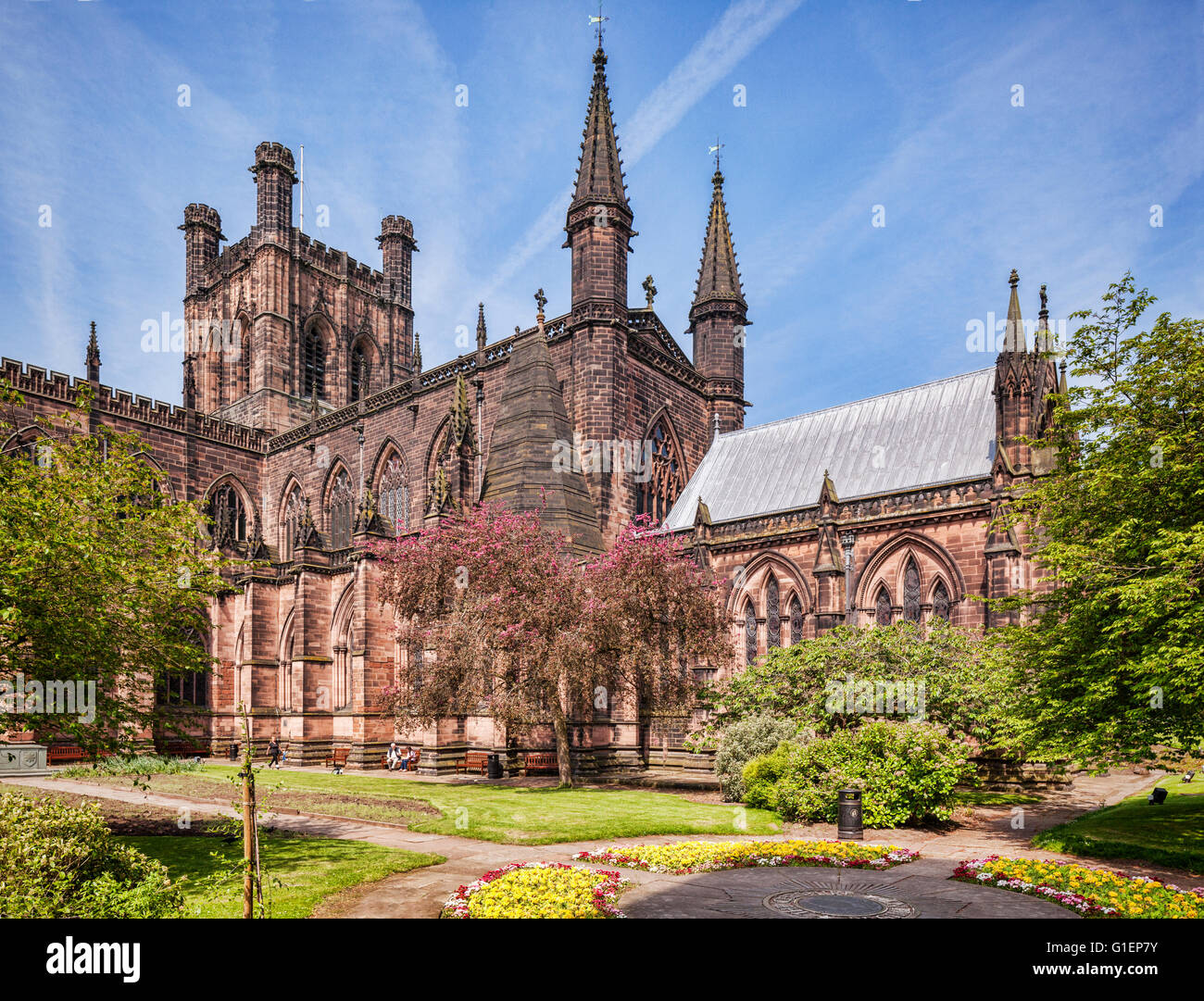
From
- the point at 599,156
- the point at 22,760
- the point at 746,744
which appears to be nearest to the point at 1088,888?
the point at 746,744

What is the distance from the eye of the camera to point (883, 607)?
87.5ft

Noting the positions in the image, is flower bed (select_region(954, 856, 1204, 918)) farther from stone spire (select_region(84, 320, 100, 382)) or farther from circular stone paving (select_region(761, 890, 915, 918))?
stone spire (select_region(84, 320, 100, 382))

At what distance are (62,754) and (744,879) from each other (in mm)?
28791

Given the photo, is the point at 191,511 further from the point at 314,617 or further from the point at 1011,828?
the point at 314,617

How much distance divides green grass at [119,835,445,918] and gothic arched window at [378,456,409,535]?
25.0 m

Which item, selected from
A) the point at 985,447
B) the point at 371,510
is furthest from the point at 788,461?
the point at 371,510

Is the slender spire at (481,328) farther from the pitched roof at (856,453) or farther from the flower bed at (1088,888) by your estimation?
the flower bed at (1088,888)

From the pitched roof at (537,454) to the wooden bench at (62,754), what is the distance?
17.4 m

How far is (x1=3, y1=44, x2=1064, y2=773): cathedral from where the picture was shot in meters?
25.9

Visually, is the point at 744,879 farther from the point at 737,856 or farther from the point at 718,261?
the point at 718,261

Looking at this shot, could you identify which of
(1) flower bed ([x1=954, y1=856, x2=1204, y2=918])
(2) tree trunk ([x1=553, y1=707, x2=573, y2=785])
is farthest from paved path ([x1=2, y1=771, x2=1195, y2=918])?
(2) tree trunk ([x1=553, y1=707, x2=573, y2=785])

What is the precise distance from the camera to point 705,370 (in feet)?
131

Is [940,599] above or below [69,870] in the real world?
above
